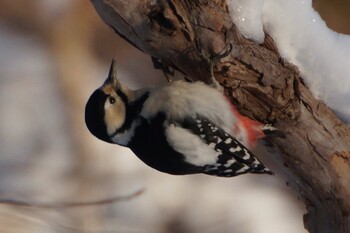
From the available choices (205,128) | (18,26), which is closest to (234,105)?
(205,128)

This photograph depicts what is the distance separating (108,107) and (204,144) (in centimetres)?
19

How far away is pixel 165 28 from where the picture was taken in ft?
3.94

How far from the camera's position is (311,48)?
1359 mm

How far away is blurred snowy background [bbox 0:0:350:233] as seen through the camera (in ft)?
8.32

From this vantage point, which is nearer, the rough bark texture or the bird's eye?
the rough bark texture

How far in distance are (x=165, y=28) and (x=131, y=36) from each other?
91 millimetres

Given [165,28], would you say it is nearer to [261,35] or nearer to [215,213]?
[261,35]

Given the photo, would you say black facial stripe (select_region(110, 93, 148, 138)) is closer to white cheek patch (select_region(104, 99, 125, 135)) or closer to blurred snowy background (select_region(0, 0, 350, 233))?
white cheek patch (select_region(104, 99, 125, 135))

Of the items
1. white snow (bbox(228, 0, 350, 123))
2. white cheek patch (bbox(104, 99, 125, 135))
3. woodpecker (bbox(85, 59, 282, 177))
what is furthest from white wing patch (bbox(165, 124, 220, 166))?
white snow (bbox(228, 0, 350, 123))

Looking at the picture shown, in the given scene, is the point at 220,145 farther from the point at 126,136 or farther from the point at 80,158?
the point at 80,158

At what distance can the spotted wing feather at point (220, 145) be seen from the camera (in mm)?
1284

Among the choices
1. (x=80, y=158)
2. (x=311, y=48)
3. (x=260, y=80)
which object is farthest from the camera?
(x=80, y=158)

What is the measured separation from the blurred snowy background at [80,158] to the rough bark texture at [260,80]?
1.13 meters

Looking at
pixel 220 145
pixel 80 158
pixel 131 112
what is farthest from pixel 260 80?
pixel 80 158
